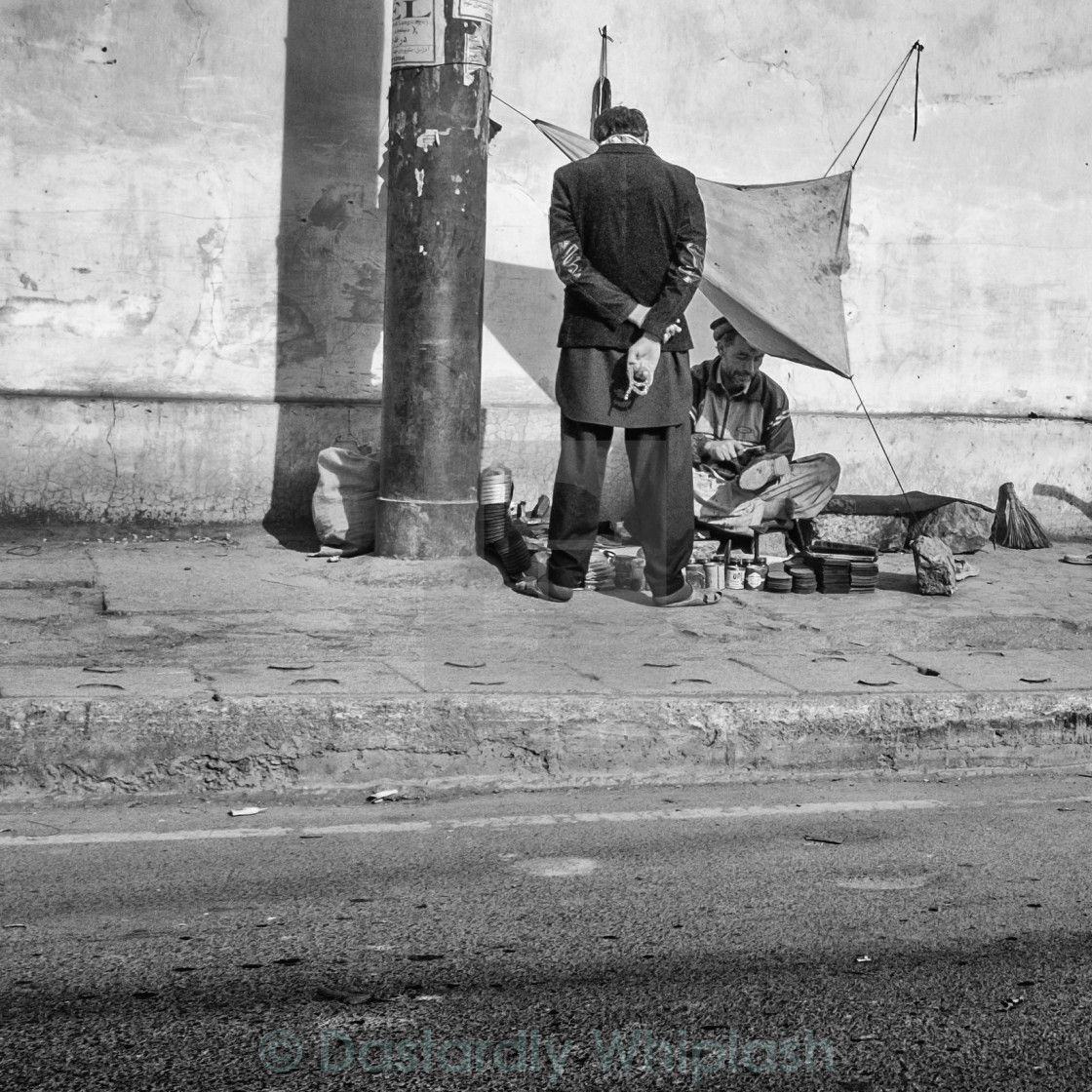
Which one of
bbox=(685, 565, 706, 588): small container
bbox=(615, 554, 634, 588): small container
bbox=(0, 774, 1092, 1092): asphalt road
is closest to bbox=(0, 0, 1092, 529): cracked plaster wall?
bbox=(615, 554, 634, 588): small container

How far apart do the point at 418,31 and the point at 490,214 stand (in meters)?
1.59

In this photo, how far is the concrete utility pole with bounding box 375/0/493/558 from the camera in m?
6.67

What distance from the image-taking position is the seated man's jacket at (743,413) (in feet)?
25.3

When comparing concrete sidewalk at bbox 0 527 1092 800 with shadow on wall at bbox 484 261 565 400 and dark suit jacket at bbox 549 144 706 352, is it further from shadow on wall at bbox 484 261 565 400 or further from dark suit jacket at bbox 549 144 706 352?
shadow on wall at bbox 484 261 565 400

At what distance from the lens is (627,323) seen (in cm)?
615

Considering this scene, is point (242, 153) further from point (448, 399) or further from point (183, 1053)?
point (183, 1053)

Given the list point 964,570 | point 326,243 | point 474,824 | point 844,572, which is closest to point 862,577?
point 844,572

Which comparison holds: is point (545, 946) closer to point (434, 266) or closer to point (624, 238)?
point (624, 238)

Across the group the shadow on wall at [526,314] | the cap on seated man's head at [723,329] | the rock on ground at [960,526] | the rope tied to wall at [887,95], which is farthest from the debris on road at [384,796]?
the rope tied to wall at [887,95]

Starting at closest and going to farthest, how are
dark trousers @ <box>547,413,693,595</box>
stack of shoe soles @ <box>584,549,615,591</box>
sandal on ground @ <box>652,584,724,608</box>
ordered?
dark trousers @ <box>547,413,693,595</box>, sandal on ground @ <box>652,584,724,608</box>, stack of shoe soles @ <box>584,549,615,591</box>

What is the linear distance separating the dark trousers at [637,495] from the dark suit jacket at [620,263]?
0.12m

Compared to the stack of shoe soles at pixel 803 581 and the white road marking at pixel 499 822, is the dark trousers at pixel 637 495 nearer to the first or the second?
the stack of shoe soles at pixel 803 581

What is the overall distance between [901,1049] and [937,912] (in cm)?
74

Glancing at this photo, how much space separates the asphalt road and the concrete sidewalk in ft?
0.69
